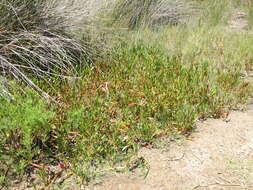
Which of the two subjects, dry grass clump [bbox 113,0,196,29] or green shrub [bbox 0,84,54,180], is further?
dry grass clump [bbox 113,0,196,29]

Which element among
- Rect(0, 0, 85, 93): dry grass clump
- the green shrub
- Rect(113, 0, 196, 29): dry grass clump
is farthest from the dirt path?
Rect(113, 0, 196, 29): dry grass clump

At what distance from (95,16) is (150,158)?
89.2 inches

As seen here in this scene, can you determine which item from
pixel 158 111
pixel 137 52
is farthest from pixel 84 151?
pixel 137 52

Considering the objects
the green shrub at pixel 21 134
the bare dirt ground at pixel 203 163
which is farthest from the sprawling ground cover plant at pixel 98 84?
the bare dirt ground at pixel 203 163

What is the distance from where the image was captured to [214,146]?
8.93ft

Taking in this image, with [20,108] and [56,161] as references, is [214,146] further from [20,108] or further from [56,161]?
[20,108]

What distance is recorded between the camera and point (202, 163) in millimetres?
2521

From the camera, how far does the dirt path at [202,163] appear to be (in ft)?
7.57

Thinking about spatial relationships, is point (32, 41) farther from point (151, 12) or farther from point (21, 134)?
point (151, 12)

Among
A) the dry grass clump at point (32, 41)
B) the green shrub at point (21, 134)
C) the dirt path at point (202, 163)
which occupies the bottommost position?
the dirt path at point (202, 163)

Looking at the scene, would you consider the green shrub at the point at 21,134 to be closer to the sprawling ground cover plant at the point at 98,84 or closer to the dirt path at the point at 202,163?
the sprawling ground cover plant at the point at 98,84

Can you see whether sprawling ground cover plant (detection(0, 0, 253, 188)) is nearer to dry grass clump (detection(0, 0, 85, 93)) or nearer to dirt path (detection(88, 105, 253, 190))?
dry grass clump (detection(0, 0, 85, 93))

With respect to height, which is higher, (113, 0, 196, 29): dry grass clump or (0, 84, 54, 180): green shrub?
(113, 0, 196, 29): dry grass clump

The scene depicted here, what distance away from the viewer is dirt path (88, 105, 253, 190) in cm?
231
